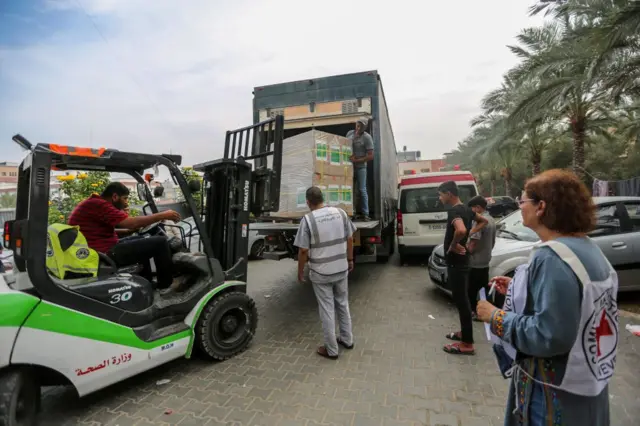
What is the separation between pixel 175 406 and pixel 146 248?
1.49m

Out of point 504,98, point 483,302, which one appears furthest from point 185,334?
point 504,98

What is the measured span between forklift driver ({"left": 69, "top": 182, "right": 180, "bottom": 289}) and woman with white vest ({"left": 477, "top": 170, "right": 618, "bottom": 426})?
9.23 ft

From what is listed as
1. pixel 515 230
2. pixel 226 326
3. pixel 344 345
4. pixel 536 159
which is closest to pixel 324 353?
pixel 344 345

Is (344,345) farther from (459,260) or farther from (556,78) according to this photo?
(556,78)

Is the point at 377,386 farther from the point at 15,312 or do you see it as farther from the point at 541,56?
the point at 541,56

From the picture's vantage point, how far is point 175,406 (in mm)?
2814

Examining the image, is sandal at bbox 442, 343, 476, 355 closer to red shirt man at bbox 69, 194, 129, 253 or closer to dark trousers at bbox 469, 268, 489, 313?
dark trousers at bbox 469, 268, 489, 313

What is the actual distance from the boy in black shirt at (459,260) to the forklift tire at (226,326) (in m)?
2.12

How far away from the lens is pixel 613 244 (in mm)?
4734

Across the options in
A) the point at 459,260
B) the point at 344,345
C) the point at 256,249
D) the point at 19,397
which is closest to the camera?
the point at 19,397

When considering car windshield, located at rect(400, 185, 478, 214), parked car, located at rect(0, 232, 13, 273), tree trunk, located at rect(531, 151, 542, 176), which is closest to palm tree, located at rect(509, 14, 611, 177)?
car windshield, located at rect(400, 185, 478, 214)

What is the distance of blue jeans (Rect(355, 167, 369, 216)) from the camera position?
5.79m

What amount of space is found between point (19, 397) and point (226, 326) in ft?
5.41

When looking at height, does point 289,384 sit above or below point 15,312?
below
